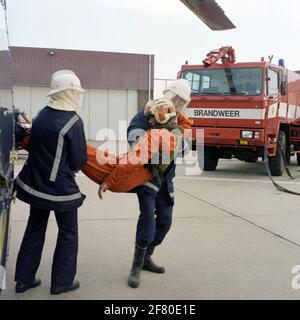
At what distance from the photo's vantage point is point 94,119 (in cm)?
2916

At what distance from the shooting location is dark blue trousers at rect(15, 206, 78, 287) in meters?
3.70

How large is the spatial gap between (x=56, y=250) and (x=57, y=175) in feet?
2.11

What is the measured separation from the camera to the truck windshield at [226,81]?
10742 millimetres

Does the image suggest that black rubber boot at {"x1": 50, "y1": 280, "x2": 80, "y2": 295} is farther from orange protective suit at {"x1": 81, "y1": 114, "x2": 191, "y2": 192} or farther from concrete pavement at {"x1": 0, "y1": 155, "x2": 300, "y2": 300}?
orange protective suit at {"x1": 81, "y1": 114, "x2": 191, "y2": 192}

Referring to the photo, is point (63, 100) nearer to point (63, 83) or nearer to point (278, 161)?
point (63, 83)

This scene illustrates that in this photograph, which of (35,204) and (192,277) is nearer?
(35,204)

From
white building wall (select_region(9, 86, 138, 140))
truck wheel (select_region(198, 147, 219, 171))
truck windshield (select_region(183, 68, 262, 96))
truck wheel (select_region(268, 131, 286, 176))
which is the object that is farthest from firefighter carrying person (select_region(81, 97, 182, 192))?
white building wall (select_region(9, 86, 138, 140))

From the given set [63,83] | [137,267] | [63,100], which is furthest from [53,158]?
[137,267]

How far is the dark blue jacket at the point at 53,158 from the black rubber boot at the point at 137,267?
0.78m

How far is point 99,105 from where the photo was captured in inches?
1153

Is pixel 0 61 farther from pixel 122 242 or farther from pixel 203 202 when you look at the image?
pixel 203 202
